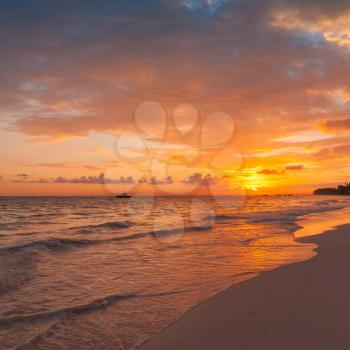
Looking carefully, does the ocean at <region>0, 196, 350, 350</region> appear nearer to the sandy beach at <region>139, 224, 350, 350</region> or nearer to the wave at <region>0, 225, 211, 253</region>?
the wave at <region>0, 225, 211, 253</region>

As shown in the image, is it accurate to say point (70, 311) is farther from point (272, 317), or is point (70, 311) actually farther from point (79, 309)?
point (272, 317)

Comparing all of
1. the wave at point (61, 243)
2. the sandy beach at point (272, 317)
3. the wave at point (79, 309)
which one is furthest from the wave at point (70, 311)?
the wave at point (61, 243)

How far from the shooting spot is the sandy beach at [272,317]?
532 centimetres

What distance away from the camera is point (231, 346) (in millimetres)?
5285

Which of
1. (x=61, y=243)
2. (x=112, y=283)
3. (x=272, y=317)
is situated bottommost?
(x=61, y=243)

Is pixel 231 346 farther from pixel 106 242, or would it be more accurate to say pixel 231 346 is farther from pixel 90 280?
pixel 106 242

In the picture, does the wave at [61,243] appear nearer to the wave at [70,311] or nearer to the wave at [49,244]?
the wave at [49,244]

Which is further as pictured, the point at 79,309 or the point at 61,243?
the point at 61,243

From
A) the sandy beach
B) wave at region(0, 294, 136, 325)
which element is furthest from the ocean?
the sandy beach

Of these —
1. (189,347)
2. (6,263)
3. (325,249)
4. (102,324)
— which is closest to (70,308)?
(102,324)

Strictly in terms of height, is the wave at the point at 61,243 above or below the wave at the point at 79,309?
below

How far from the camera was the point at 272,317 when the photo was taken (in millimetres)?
6312

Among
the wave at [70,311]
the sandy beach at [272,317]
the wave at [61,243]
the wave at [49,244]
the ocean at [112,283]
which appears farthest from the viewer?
the wave at [61,243]

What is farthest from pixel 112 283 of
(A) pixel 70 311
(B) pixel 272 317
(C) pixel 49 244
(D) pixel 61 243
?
(D) pixel 61 243
